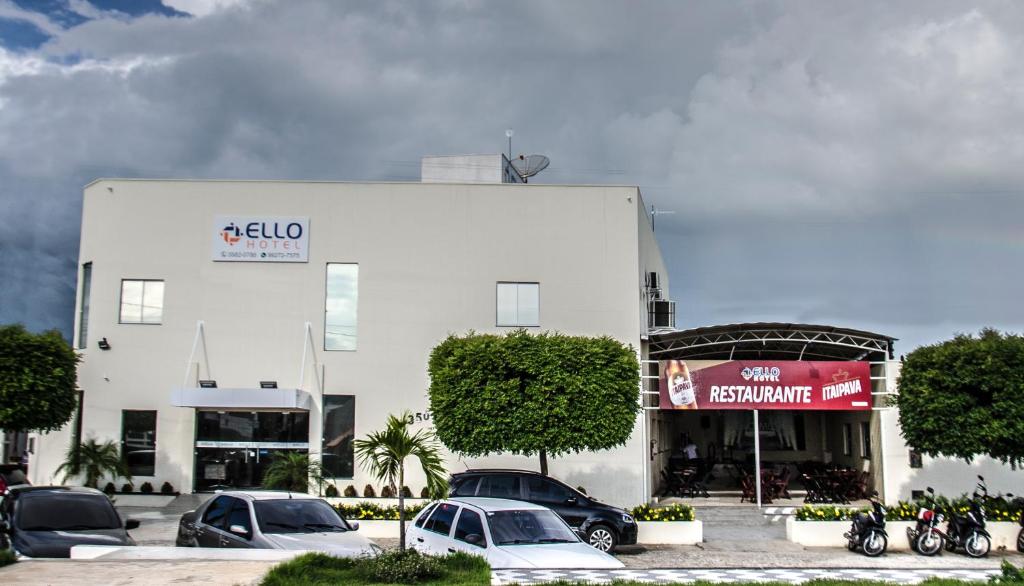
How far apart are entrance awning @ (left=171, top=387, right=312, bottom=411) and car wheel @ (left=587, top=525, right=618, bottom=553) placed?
998 cm

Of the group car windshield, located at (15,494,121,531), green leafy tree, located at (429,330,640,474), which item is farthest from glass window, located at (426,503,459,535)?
green leafy tree, located at (429,330,640,474)

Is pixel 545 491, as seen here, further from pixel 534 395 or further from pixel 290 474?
pixel 290 474

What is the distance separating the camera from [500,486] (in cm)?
1877

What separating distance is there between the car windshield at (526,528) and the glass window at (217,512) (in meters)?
3.90

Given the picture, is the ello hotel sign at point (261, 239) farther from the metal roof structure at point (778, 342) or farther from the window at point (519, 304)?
the metal roof structure at point (778, 342)

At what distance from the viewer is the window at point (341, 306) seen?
26.8 metres

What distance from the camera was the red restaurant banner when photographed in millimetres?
26141

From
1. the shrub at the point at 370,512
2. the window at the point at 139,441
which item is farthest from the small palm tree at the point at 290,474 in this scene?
the window at the point at 139,441

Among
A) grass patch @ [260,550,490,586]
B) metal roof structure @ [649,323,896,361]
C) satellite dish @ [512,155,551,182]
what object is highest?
satellite dish @ [512,155,551,182]

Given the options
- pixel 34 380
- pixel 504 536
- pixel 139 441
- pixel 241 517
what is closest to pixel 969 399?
pixel 504 536

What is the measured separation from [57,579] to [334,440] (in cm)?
1686

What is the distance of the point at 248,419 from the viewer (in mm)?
26438

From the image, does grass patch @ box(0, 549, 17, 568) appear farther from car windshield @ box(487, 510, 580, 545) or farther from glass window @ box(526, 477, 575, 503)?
glass window @ box(526, 477, 575, 503)

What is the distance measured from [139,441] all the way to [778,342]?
58.9 ft
